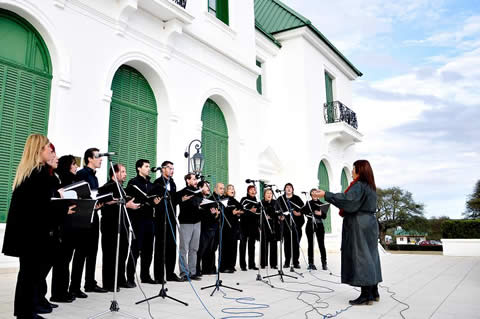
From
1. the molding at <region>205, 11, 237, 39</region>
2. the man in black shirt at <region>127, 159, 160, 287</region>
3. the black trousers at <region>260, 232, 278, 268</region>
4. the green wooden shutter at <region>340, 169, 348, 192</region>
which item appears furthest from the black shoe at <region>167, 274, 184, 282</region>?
the green wooden shutter at <region>340, 169, 348, 192</region>

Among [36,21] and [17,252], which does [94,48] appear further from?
[17,252]

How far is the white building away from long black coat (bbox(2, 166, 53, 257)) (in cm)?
353

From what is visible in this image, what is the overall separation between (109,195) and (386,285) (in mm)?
5094

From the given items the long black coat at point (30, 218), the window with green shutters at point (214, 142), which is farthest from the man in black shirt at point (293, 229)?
the long black coat at point (30, 218)

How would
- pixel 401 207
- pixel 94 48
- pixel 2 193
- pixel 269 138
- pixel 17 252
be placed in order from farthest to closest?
pixel 401 207 → pixel 269 138 → pixel 94 48 → pixel 2 193 → pixel 17 252

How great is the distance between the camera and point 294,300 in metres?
5.25

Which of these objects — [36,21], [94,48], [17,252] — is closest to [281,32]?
[94,48]

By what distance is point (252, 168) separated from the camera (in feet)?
41.7

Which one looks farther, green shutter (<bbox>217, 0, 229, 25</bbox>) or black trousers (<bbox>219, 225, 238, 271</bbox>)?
green shutter (<bbox>217, 0, 229, 25</bbox>)

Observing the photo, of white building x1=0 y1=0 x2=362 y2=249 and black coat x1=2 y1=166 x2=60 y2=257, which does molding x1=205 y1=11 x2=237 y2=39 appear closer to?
white building x1=0 y1=0 x2=362 y2=249

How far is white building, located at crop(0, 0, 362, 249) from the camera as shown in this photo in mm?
7125

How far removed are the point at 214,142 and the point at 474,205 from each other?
32686mm

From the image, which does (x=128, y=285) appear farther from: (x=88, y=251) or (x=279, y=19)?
(x=279, y=19)

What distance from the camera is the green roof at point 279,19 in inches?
641
